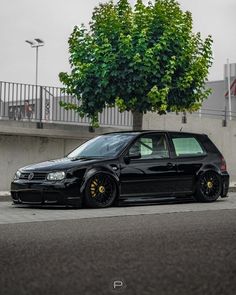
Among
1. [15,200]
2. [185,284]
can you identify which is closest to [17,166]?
[15,200]

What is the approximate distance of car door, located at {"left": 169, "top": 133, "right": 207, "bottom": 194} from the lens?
43.4 ft

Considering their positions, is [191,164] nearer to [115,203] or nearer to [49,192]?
[115,203]

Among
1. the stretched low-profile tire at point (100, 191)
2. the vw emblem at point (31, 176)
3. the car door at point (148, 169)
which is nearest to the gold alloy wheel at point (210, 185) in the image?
the car door at point (148, 169)

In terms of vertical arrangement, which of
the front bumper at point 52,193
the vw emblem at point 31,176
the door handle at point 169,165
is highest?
the door handle at point 169,165

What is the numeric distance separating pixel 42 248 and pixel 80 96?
1454cm

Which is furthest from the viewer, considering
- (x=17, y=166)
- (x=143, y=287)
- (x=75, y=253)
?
(x=17, y=166)

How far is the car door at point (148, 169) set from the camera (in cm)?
1248

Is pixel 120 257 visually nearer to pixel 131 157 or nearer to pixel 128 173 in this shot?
pixel 128 173

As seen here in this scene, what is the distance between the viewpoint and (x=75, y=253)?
6.16 meters

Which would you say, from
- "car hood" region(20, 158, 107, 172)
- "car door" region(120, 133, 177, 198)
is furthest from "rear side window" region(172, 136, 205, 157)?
"car hood" region(20, 158, 107, 172)

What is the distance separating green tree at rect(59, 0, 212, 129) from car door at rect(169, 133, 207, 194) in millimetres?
5742

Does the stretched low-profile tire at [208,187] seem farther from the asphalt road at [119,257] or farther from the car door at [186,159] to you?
the asphalt road at [119,257]

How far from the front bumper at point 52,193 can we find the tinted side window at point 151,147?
150 centimetres

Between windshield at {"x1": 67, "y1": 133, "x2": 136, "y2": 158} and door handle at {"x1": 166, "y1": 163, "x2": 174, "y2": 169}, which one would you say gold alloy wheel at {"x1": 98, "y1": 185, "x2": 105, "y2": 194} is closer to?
windshield at {"x1": 67, "y1": 133, "x2": 136, "y2": 158}
